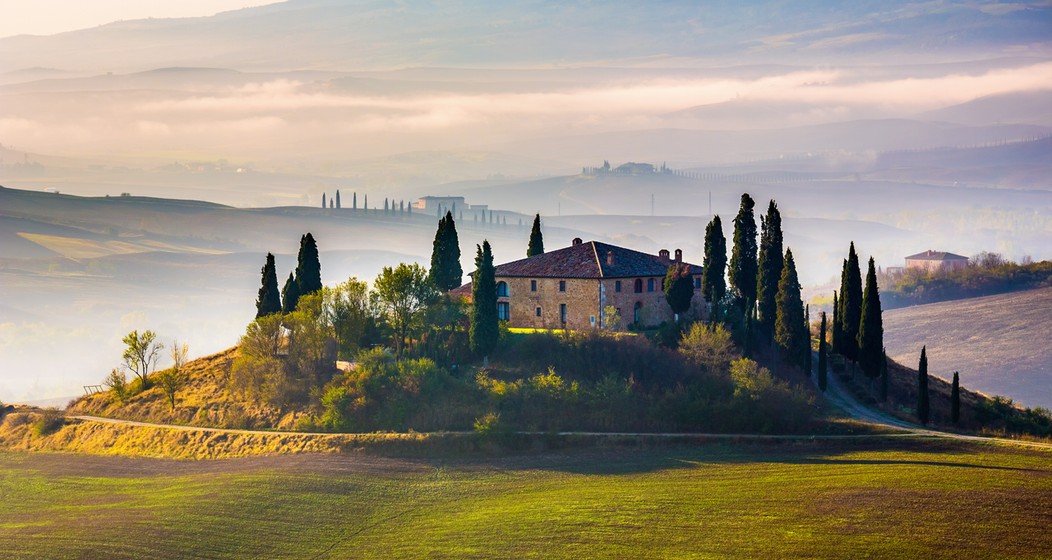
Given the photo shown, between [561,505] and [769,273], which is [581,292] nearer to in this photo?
[769,273]

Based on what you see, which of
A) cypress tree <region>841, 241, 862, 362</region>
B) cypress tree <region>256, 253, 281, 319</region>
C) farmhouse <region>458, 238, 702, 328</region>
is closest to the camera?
farmhouse <region>458, 238, 702, 328</region>

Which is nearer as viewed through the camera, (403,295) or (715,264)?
(403,295)

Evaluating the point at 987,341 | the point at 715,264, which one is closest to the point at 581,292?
the point at 715,264

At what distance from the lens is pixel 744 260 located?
92562mm

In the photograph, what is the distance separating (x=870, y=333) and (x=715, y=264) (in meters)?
12.1

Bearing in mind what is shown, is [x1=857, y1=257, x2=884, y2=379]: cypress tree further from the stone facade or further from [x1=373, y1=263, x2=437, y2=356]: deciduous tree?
[x1=373, y1=263, x2=437, y2=356]: deciduous tree

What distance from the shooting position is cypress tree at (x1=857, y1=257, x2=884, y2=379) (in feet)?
292

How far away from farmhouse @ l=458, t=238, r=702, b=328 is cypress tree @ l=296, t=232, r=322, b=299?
46.0ft

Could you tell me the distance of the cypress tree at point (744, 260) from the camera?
92500 millimetres

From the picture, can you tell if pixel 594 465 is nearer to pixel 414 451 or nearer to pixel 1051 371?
pixel 414 451

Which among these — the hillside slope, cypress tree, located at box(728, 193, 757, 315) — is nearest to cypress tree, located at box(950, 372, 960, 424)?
cypress tree, located at box(728, 193, 757, 315)

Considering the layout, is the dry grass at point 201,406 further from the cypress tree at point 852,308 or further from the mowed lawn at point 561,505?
the cypress tree at point 852,308

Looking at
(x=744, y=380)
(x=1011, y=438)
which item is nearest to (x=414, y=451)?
(x=744, y=380)

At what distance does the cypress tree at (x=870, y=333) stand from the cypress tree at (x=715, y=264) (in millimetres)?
10172
